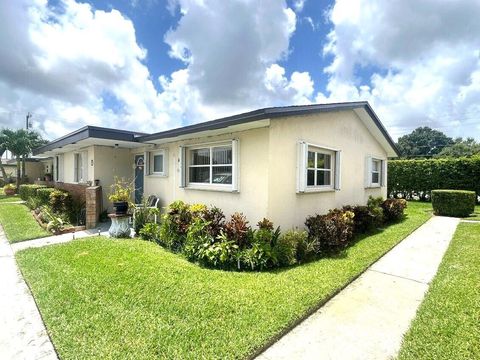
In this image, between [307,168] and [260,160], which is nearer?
[260,160]

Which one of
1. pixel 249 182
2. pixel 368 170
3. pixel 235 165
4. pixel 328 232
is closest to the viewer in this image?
pixel 328 232

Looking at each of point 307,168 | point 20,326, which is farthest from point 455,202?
point 20,326

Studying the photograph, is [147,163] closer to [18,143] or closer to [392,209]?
[392,209]

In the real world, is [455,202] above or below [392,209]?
above

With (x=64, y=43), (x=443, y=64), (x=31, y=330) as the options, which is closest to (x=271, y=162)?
(x=31, y=330)

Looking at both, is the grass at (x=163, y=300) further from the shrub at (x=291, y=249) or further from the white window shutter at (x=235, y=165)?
the white window shutter at (x=235, y=165)

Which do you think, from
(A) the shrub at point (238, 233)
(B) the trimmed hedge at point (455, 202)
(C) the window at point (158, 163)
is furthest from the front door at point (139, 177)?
(B) the trimmed hedge at point (455, 202)

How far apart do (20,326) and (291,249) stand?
485 centimetres

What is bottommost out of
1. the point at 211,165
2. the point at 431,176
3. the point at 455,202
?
the point at 455,202

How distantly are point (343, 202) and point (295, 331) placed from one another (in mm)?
7169

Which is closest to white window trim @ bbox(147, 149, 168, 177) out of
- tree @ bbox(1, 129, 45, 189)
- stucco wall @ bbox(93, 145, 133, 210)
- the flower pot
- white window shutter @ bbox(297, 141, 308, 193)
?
stucco wall @ bbox(93, 145, 133, 210)

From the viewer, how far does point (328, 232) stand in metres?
6.83

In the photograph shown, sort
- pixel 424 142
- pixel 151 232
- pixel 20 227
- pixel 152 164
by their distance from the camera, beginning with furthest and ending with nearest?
pixel 424 142 < pixel 152 164 < pixel 20 227 < pixel 151 232

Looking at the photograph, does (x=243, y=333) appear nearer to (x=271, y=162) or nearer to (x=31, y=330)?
(x=31, y=330)
